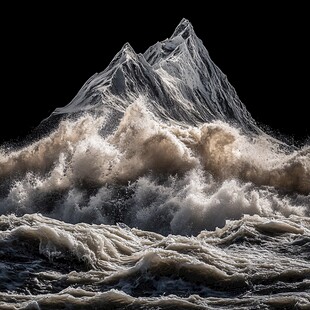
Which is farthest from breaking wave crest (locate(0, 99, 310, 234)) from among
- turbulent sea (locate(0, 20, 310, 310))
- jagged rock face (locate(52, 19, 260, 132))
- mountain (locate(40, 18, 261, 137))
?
jagged rock face (locate(52, 19, 260, 132))

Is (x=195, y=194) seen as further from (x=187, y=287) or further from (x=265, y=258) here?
(x=187, y=287)

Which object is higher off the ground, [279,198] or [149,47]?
[149,47]

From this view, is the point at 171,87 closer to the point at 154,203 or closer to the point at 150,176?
the point at 150,176

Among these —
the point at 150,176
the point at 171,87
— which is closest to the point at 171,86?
the point at 171,87

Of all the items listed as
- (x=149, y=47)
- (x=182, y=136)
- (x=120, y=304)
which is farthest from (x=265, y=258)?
(x=149, y=47)

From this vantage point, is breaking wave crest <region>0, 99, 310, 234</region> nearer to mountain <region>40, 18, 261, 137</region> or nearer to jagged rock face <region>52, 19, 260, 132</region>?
mountain <region>40, 18, 261, 137</region>

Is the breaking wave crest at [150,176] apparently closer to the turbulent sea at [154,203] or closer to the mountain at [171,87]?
the turbulent sea at [154,203]

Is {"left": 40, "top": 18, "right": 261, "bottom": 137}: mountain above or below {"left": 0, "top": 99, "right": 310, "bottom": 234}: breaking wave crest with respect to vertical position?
above
